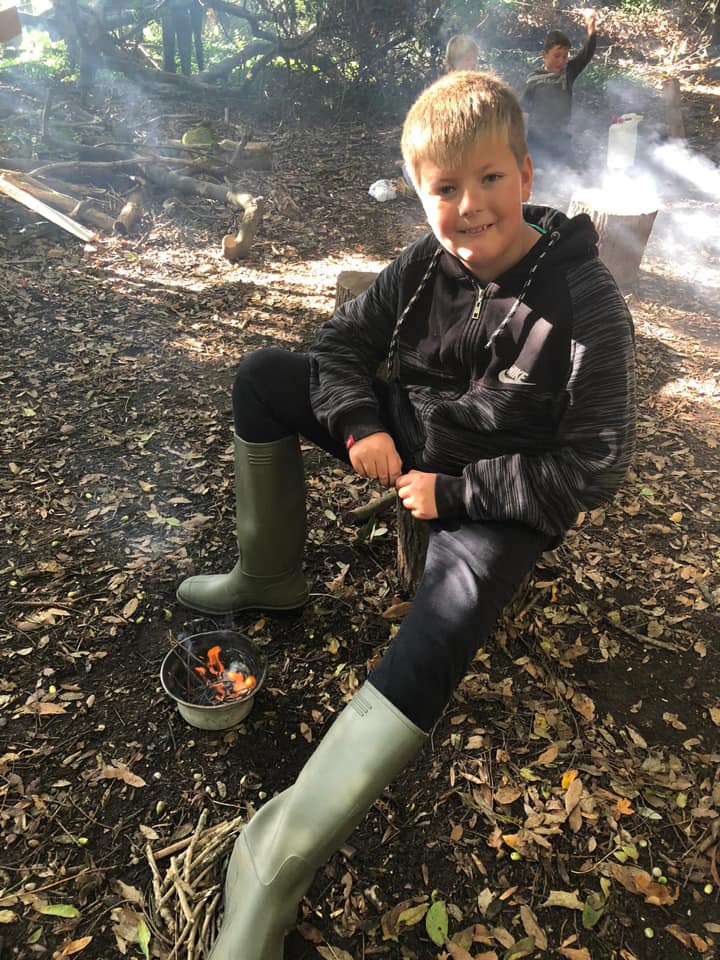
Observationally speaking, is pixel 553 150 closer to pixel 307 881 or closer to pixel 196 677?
pixel 196 677

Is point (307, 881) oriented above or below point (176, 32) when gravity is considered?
below

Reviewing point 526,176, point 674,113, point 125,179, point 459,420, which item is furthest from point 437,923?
point 674,113

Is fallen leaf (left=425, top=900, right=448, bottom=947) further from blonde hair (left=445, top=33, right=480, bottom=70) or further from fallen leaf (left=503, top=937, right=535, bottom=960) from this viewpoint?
blonde hair (left=445, top=33, right=480, bottom=70)

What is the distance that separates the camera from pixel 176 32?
11.1 meters

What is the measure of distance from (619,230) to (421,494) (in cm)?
451

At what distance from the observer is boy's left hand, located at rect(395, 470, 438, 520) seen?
1.96 metres

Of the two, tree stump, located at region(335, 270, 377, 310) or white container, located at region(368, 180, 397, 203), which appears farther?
white container, located at region(368, 180, 397, 203)

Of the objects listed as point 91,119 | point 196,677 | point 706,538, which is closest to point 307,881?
point 196,677

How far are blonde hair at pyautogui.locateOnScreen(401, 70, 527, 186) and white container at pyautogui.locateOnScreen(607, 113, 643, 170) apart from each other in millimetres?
7243

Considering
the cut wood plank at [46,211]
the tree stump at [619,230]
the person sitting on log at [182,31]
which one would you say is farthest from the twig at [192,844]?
the person sitting on log at [182,31]

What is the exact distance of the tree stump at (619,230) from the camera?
17.8ft

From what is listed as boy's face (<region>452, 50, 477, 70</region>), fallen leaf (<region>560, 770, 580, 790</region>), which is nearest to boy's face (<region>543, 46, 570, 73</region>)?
boy's face (<region>452, 50, 477, 70</region>)

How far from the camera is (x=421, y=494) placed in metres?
1.97

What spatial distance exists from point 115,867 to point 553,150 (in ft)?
29.4
